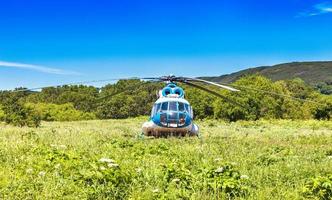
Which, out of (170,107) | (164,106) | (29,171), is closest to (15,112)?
(164,106)

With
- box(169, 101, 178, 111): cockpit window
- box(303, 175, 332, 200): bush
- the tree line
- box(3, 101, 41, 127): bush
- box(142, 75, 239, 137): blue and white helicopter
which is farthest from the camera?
the tree line

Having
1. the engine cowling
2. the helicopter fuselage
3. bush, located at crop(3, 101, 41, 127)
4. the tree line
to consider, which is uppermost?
the engine cowling

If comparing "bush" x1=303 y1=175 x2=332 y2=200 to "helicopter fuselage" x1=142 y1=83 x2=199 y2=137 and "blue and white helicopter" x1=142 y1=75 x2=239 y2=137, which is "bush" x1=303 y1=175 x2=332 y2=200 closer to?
"blue and white helicopter" x1=142 y1=75 x2=239 y2=137

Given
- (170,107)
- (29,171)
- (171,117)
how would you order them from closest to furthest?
(29,171)
(171,117)
(170,107)

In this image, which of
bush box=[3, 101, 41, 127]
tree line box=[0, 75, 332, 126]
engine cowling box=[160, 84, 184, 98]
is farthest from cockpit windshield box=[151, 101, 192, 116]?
bush box=[3, 101, 41, 127]

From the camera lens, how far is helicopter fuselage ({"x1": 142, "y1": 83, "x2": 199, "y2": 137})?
2322 cm

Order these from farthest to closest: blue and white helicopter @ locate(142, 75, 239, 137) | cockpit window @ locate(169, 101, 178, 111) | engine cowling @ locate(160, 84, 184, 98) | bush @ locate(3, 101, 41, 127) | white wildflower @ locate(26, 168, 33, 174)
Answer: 1. bush @ locate(3, 101, 41, 127)
2. engine cowling @ locate(160, 84, 184, 98)
3. cockpit window @ locate(169, 101, 178, 111)
4. blue and white helicopter @ locate(142, 75, 239, 137)
5. white wildflower @ locate(26, 168, 33, 174)

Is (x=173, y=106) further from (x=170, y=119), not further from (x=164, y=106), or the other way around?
(x=170, y=119)

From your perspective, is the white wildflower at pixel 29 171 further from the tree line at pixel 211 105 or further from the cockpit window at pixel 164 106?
the tree line at pixel 211 105

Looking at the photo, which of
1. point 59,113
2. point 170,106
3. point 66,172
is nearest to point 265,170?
point 66,172

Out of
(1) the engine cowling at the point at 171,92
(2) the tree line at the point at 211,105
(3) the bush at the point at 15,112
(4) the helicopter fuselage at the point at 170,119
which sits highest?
(1) the engine cowling at the point at 171,92

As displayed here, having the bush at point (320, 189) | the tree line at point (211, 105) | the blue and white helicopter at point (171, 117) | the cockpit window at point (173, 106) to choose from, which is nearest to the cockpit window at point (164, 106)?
the blue and white helicopter at point (171, 117)

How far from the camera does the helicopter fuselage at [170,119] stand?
76.2ft

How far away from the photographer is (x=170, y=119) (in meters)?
23.2
